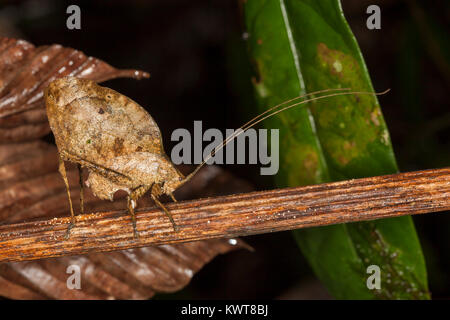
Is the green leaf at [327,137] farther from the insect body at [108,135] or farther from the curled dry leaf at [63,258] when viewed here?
the insect body at [108,135]

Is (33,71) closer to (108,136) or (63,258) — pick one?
(108,136)

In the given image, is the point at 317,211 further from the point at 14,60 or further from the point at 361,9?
the point at 361,9

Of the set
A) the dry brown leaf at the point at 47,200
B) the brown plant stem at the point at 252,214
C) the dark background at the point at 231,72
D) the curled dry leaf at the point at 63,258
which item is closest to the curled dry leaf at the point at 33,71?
the dry brown leaf at the point at 47,200

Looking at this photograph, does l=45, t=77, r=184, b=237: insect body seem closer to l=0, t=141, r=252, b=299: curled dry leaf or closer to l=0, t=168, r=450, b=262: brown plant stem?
l=0, t=168, r=450, b=262: brown plant stem

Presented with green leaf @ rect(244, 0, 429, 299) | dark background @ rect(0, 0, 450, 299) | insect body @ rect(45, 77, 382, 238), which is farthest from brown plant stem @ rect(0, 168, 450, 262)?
dark background @ rect(0, 0, 450, 299)

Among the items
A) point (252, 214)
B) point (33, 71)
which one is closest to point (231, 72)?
Result: point (33, 71)

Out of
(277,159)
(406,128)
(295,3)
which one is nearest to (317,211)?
(277,159)
